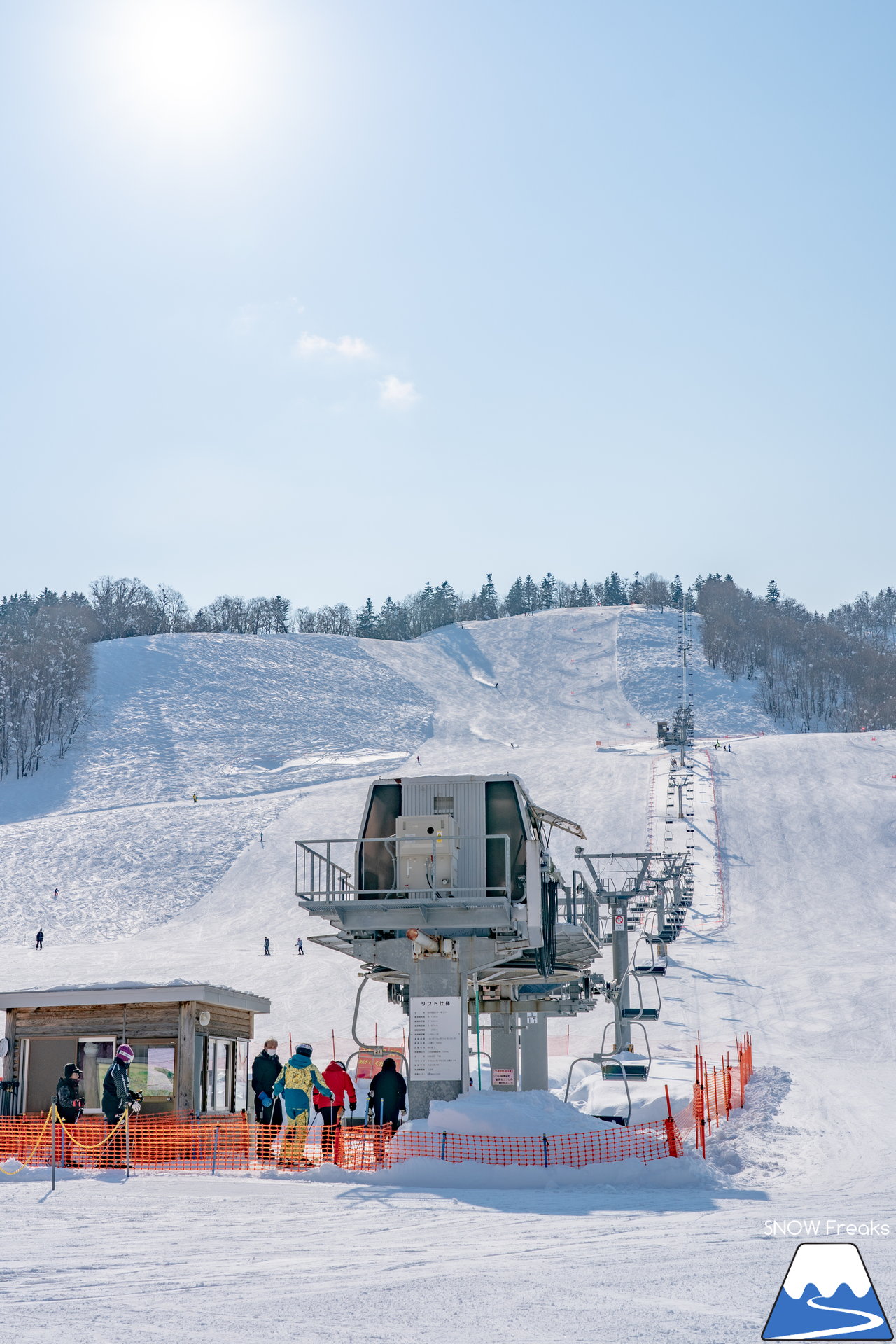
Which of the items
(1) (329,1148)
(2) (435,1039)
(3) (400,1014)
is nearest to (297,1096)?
(1) (329,1148)

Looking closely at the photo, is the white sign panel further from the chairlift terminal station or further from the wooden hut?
the wooden hut

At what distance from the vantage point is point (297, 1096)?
14984 mm

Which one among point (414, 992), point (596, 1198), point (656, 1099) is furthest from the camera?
point (656, 1099)

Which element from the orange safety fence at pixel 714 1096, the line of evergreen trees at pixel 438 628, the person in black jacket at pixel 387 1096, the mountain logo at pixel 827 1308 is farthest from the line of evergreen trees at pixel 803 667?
the mountain logo at pixel 827 1308

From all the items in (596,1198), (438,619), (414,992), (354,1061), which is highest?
(438,619)

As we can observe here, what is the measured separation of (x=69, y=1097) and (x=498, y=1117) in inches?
212

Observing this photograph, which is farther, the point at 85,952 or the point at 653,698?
the point at 653,698

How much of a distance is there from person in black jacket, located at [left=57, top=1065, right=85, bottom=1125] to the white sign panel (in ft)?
15.0

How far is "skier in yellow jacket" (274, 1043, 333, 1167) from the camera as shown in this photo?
14672 millimetres

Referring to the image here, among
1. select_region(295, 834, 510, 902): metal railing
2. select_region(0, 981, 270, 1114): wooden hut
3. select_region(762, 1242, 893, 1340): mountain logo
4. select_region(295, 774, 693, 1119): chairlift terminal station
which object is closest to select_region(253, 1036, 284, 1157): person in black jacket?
select_region(295, 774, 693, 1119): chairlift terminal station

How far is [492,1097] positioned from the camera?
627 inches

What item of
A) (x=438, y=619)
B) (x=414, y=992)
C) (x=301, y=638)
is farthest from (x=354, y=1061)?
(x=438, y=619)

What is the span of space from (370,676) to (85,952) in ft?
235

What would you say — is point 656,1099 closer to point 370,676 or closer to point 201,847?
point 201,847
